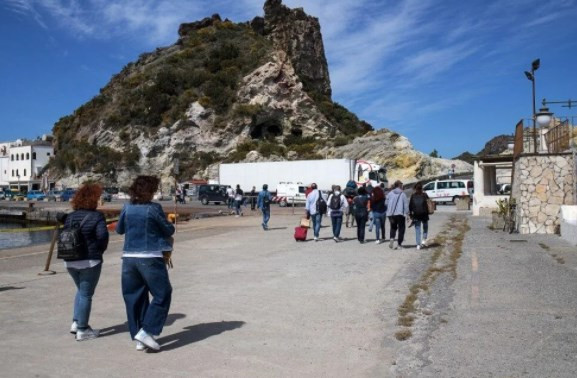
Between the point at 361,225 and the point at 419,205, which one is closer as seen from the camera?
the point at 419,205

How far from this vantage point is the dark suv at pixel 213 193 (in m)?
49.2

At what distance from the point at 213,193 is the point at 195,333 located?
43259mm

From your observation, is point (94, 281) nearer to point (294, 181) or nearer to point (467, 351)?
point (467, 351)

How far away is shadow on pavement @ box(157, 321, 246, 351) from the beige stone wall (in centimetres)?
1446

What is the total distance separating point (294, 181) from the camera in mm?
46594

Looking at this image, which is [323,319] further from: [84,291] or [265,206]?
[265,206]

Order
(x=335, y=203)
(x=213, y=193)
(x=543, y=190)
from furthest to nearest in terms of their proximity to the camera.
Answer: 1. (x=213, y=193)
2. (x=543, y=190)
3. (x=335, y=203)

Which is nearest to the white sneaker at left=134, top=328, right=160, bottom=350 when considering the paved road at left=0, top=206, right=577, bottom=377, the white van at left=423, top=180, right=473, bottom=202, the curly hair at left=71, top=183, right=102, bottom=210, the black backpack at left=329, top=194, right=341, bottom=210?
the paved road at left=0, top=206, right=577, bottom=377

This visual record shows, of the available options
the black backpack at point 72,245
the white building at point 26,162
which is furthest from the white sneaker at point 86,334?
the white building at point 26,162

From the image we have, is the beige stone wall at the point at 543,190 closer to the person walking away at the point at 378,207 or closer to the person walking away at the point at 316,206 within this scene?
the person walking away at the point at 378,207

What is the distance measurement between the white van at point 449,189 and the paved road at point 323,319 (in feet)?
85.3

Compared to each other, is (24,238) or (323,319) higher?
(323,319)

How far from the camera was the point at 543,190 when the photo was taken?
18359mm

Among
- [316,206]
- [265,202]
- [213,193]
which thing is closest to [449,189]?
[265,202]
